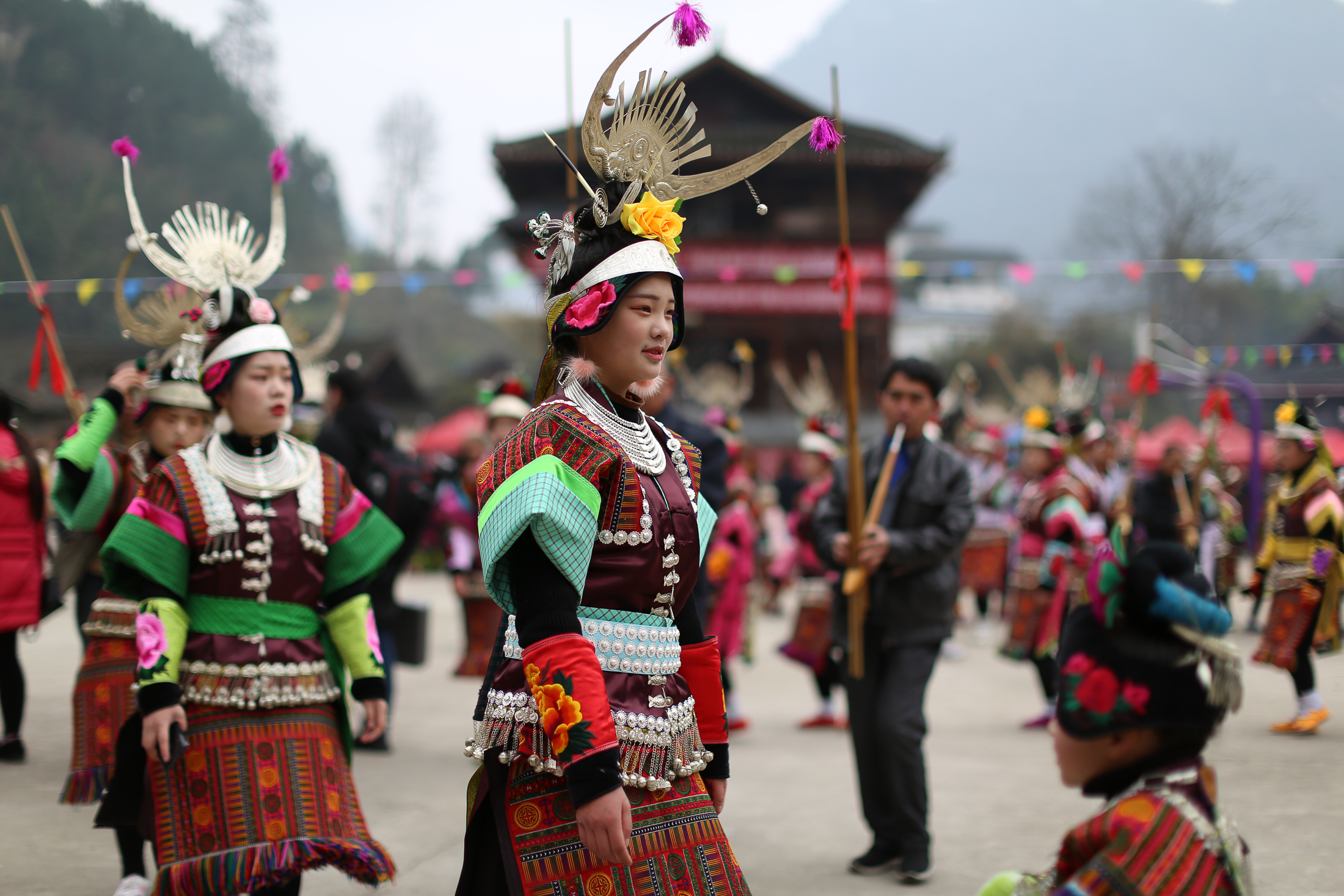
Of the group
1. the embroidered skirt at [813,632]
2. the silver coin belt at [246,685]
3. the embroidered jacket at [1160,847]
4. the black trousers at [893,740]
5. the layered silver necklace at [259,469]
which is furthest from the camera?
the embroidered skirt at [813,632]

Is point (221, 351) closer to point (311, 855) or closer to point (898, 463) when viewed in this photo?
point (311, 855)

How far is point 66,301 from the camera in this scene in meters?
6.41

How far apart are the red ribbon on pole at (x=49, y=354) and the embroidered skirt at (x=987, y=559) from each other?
29.8 ft

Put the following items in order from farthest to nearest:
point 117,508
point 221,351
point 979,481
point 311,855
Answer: point 979,481 < point 117,508 < point 221,351 < point 311,855

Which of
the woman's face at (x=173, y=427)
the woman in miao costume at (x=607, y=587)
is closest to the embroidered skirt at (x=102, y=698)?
the woman's face at (x=173, y=427)

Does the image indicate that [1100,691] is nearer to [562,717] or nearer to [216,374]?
[562,717]

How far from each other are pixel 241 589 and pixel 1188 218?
48.0 feet

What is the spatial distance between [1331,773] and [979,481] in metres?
7.77

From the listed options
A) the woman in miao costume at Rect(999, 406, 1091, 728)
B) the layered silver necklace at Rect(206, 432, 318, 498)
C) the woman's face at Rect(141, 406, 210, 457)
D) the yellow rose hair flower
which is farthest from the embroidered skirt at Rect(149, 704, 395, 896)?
the woman in miao costume at Rect(999, 406, 1091, 728)

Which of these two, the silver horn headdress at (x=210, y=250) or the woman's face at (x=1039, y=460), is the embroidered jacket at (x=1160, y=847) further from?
the woman's face at (x=1039, y=460)

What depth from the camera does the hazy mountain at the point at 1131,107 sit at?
10.4m

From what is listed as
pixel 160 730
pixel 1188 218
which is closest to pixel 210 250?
pixel 160 730

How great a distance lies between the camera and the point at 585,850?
7.21 feet

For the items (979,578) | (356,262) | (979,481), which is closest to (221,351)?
(979,578)
